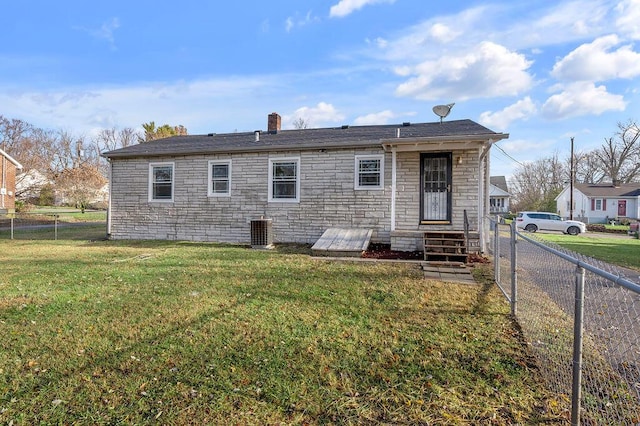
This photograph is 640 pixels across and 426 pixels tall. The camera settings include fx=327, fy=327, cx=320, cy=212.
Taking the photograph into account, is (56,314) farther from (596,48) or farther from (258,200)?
(596,48)

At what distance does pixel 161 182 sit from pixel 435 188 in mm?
9352

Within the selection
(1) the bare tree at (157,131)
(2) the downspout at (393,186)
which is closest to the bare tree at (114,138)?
(1) the bare tree at (157,131)

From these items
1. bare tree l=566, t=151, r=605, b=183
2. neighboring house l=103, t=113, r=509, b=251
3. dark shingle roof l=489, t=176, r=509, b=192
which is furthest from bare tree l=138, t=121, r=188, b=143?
bare tree l=566, t=151, r=605, b=183

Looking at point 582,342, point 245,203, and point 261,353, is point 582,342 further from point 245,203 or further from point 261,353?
point 245,203

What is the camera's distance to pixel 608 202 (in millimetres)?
34781

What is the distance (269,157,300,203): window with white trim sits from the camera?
34.6 ft

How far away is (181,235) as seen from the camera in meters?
11.6

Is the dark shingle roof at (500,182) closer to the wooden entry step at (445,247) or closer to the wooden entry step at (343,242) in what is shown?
the wooden entry step at (445,247)

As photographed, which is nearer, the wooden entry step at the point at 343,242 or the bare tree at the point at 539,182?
the wooden entry step at the point at 343,242

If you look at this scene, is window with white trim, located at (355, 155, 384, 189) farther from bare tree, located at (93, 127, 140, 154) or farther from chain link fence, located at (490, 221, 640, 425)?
bare tree, located at (93, 127, 140, 154)

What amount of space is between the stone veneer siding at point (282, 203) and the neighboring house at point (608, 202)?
32.3 metres

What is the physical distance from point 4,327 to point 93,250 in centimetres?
640

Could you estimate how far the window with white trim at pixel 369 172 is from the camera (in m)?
9.80

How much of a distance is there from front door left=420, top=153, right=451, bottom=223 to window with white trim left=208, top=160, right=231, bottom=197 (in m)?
6.30
